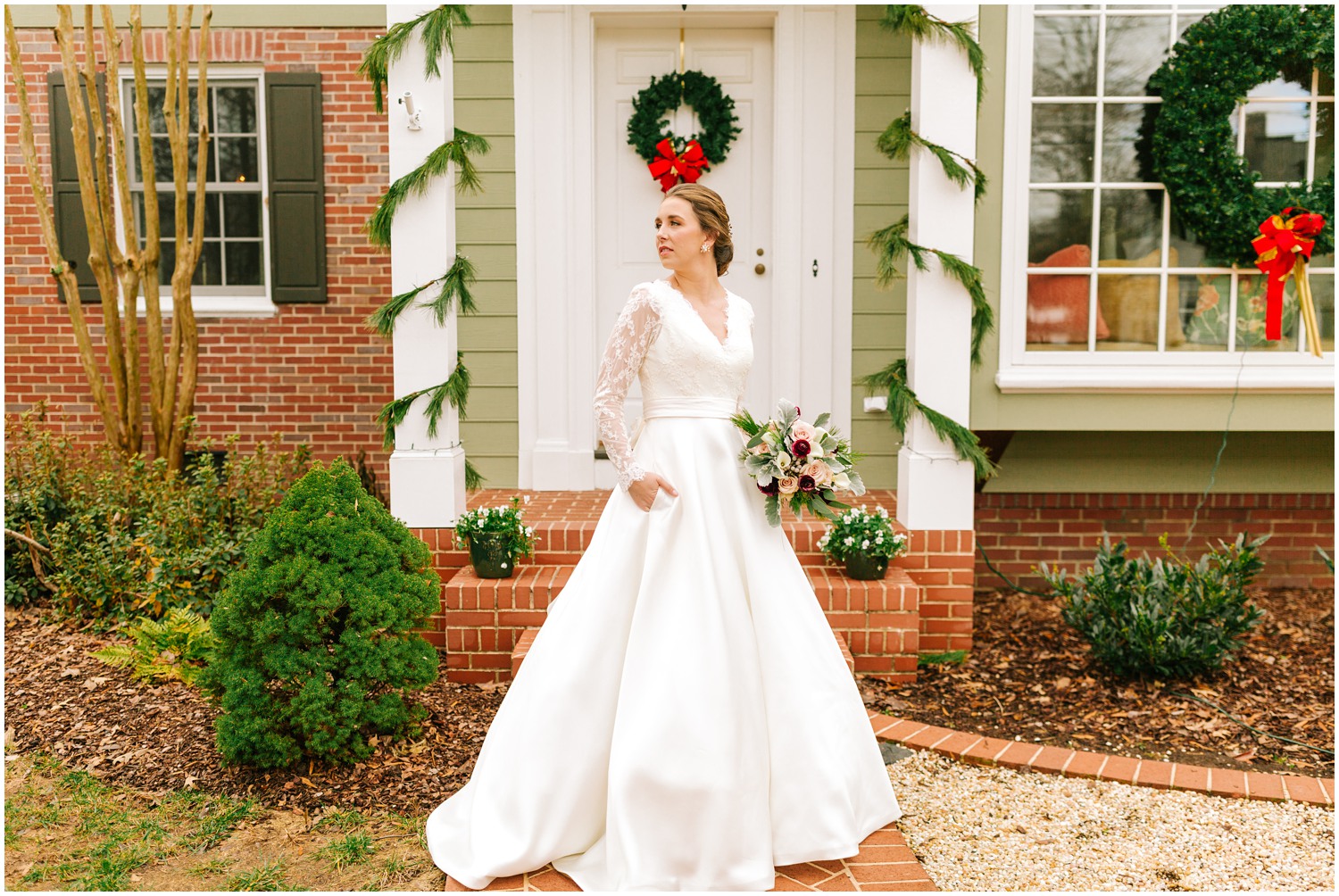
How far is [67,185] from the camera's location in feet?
23.8

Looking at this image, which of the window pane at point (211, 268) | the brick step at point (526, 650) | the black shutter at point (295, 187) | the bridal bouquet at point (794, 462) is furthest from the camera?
the window pane at point (211, 268)

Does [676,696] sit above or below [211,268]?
below

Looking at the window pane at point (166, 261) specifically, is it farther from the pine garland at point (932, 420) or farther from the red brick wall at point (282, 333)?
the pine garland at point (932, 420)

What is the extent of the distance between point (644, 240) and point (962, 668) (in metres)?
2.86

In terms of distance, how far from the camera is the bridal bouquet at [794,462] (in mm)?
2916

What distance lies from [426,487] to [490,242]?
1.57 metres

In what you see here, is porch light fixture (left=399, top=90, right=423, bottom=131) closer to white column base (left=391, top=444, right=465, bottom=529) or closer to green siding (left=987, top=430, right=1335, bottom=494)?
white column base (left=391, top=444, right=465, bottom=529)

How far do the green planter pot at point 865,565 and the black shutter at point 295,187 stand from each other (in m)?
4.39

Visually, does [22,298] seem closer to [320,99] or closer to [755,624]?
[320,99]

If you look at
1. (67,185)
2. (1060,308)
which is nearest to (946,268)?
(1060,308)

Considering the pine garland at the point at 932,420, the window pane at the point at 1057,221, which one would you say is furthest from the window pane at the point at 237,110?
the window pane at the point at 1057,221

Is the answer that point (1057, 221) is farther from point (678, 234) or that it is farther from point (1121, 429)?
point (678, 234)

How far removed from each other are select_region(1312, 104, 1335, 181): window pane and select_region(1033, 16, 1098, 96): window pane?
1.14 metres

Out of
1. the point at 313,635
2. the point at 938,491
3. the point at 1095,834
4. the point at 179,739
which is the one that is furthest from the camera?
the point at 938,491
